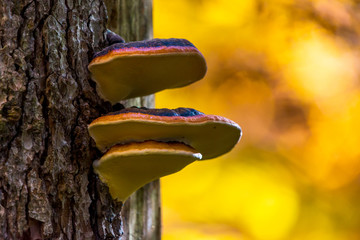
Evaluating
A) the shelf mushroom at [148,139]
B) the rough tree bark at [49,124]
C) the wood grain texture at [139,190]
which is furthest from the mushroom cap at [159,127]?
the wood grain texture at [139,190]

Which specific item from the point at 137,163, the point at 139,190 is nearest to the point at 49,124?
the point at 137,163

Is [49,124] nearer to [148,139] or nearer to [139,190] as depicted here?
[148,139]

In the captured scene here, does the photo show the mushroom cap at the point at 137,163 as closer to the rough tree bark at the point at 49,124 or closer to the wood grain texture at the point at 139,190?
the rough tree bark at the point at 49,124

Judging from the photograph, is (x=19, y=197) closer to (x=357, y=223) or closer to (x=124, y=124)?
(x=124, y=124)

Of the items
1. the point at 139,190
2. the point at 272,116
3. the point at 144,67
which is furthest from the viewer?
the point at 272,116

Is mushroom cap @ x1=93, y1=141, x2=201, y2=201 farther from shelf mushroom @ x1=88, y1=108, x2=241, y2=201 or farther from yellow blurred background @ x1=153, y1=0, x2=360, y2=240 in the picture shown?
yellow blurred background @ x1=153, y1=0, x2=360, y2=240

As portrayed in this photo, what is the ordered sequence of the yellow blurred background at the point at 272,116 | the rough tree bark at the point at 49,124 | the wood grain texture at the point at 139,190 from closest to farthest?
the rough tree bark at the point at 49,124
the wood grain texture at the point at 139,190
the yellow blurred background at the point at 272,116
